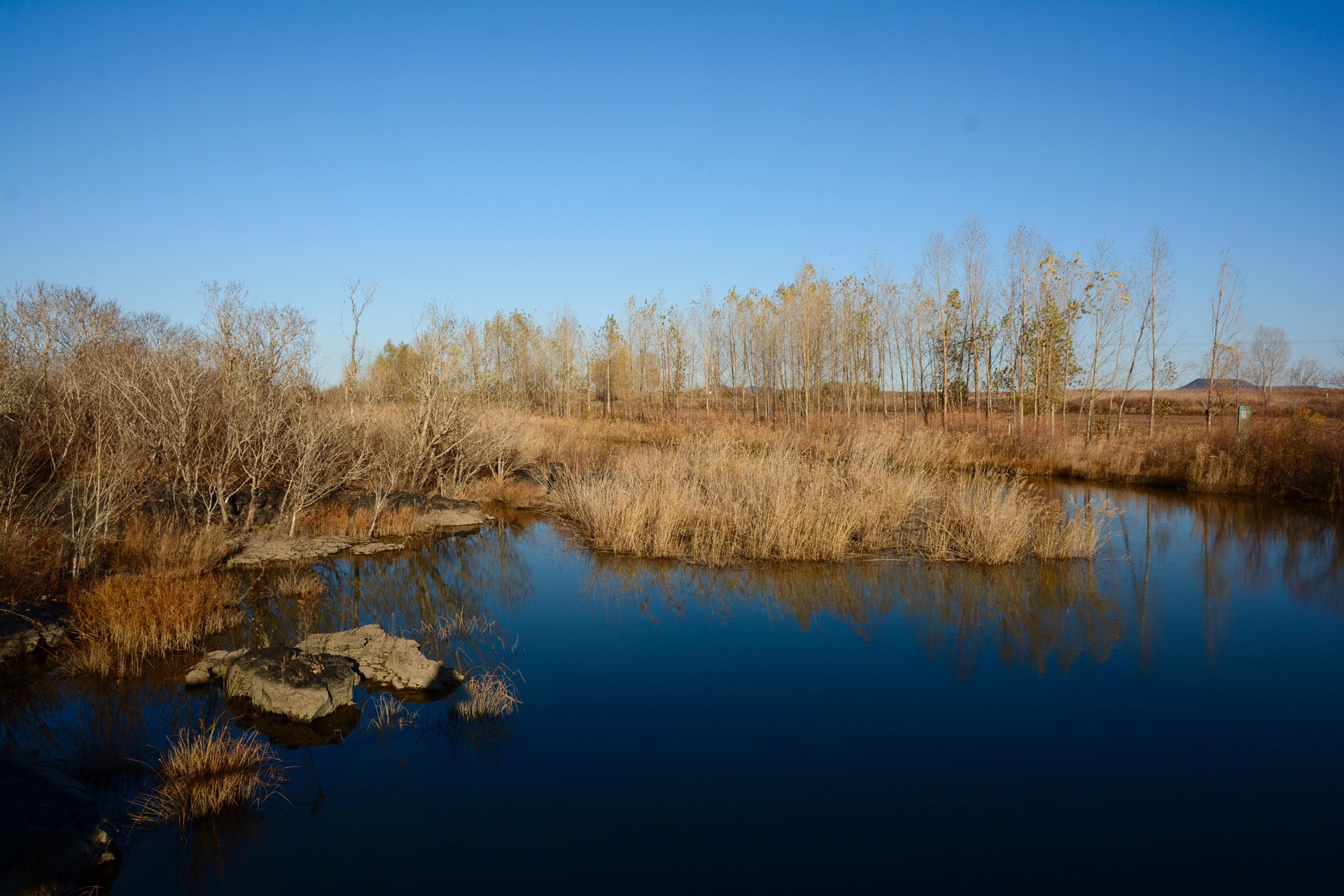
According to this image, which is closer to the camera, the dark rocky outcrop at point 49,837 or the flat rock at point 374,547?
the dark rocky outcrop at point 49,837

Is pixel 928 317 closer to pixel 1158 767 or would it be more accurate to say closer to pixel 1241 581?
pixel 1241 581

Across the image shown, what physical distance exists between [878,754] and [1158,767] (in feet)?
5.76

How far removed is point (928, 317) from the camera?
31188mm

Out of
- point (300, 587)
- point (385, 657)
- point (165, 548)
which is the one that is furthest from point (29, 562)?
point (385, 657)

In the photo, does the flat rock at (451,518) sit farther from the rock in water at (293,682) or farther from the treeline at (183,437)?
the rock in water at (293,682)

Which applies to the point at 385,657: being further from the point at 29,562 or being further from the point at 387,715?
the point at 29,562

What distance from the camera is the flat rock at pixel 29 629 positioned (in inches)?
241

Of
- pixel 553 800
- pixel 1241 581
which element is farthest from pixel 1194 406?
pixel 553 800

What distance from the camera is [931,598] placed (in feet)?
26.9

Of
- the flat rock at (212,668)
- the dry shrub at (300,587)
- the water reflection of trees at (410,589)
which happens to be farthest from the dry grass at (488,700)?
the dry shrub at (300,587)

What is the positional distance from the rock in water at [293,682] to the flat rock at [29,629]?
200cm

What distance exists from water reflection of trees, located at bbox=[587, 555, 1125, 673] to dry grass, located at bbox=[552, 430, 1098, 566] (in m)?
0.34

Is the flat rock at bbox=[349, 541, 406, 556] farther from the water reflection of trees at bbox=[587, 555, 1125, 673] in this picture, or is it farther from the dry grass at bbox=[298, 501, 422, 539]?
the water reflection of trees at bbox=[587, 555, 1125, 673]

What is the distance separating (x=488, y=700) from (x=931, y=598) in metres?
5.06
